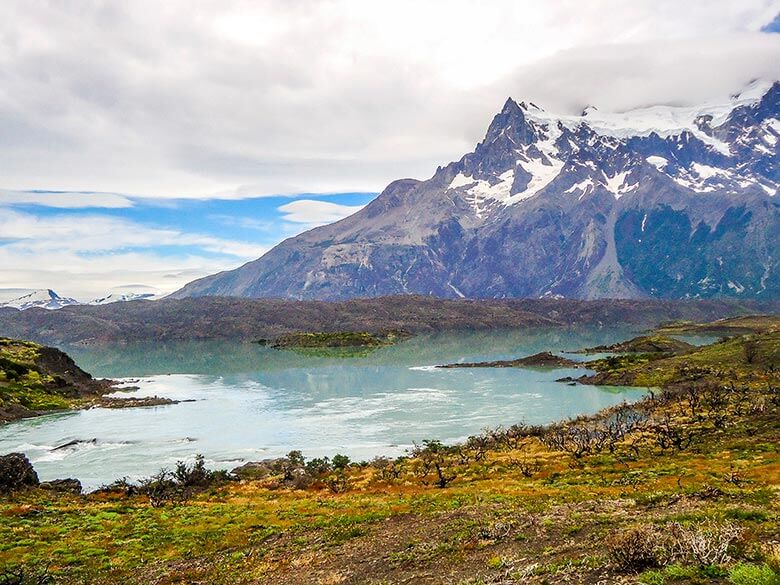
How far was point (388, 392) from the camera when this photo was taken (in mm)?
156875

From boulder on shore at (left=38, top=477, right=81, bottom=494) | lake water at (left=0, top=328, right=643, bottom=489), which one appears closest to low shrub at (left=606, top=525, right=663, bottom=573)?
boulder on shore at (left=38, top=477, right=81, bottom=494)

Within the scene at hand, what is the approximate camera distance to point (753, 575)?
15883 mm

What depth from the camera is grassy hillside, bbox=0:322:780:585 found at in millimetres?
20734

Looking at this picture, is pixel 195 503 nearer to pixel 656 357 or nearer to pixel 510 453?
pixel 510 453

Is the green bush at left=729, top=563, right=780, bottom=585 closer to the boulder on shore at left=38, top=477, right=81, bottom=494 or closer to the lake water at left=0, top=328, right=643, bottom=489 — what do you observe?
the boulder on shore at left=38, top=477, right=81, bottom=494

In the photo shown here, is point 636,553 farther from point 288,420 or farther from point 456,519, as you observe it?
point 288,420

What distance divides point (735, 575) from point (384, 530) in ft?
69.2

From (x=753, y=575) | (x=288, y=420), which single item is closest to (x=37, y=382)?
(x=288, y=420)

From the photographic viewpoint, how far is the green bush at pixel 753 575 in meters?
15.5

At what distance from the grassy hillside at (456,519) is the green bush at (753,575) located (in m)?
0.04

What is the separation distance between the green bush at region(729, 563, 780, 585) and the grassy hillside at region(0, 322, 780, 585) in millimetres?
43

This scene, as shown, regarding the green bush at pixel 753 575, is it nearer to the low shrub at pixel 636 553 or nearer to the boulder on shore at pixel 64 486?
the low shrub at pixel 636 553

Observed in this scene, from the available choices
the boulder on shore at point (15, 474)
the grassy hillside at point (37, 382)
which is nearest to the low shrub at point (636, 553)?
the boulder on shore at point (15, 474)

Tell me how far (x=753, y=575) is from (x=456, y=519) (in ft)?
63.0
